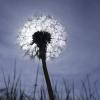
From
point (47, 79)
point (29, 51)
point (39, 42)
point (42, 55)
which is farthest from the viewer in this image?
point (29, 51)

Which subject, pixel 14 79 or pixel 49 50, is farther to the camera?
pixel 49 50

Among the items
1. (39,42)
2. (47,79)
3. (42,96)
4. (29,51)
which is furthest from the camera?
(29,51)

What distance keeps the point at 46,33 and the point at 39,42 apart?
3.20 feet

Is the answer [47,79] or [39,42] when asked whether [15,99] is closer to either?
[47,79]

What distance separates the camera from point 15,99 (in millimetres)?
5164

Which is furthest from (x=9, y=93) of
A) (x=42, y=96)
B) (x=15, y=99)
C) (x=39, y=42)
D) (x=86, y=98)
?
(x=39, y=42)

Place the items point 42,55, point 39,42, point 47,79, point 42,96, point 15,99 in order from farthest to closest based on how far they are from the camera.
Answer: point 39,42 < point 42,55 < point 47,79 < point 42,96 < point 15,99

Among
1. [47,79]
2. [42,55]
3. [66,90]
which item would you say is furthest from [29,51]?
[66,90]

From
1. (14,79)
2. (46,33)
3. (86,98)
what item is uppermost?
(46,33)

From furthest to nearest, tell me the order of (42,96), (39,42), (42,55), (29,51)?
(29,51) < (39,42) < (42,55) < (42,96)

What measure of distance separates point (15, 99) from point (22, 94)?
0.31 meters

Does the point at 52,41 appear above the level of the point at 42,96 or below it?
above

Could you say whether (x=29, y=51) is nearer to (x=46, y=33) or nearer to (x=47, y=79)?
(x=46, y=33)

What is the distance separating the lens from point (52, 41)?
35.4ft
